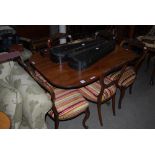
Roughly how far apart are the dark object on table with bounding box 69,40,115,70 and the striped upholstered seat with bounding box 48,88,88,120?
1.03 feet

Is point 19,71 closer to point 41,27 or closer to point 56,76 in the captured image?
point 56,76

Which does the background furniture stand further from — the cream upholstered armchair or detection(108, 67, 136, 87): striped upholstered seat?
detection(108, 67, 136, 87): striped upholstered seat

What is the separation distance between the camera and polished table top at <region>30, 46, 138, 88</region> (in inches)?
75.2

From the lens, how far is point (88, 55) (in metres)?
2.17

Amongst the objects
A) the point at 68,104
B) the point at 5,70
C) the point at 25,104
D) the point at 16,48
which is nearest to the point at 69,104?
the point at 68,104

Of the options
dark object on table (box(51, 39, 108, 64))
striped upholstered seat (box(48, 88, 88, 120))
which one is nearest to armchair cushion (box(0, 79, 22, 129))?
striped upholstered seat (box(48, 88, 88, 120))

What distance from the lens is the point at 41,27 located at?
14.3ft

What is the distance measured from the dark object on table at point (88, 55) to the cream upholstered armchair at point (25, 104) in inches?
19.7

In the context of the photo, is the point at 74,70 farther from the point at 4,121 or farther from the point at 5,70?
the point at 4,121

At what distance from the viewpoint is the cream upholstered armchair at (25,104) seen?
1.61 metres

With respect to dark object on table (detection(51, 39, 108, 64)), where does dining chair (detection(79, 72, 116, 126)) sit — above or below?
below
